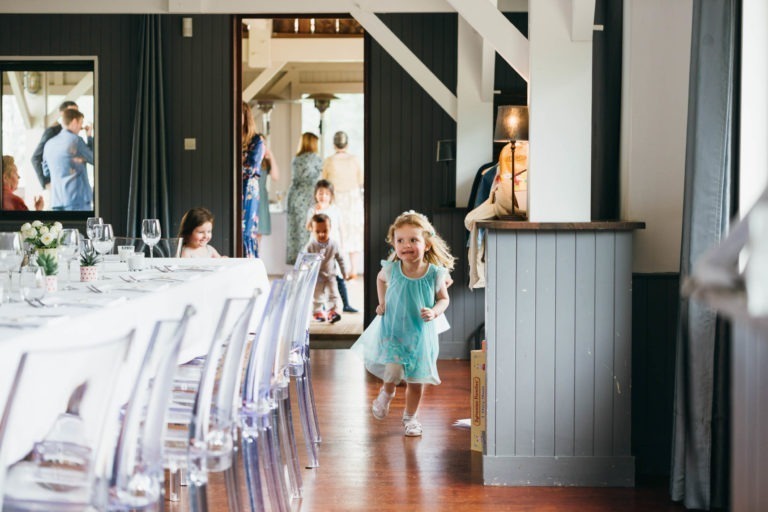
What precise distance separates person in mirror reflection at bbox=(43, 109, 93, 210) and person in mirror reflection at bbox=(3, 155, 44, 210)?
0.23m

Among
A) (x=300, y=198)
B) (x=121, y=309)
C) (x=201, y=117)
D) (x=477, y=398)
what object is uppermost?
(x=201, y=117)

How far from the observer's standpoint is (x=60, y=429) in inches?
95.3

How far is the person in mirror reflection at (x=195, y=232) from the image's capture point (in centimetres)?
578

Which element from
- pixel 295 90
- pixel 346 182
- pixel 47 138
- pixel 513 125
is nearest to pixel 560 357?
pixel 513 125

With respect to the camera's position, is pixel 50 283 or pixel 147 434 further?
pixel 50 283

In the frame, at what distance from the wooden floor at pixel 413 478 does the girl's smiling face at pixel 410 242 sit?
0.83 metres

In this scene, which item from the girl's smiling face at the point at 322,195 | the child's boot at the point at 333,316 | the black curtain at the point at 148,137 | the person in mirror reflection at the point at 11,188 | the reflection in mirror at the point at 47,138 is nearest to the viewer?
the black curtain at the point at 148,137

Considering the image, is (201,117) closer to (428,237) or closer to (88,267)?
(428,237)

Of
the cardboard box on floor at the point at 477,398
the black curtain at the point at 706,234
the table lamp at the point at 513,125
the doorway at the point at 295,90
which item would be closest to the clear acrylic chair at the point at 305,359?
the cardboard box on floor at the point at 477,398

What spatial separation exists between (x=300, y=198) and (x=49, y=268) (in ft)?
22.4

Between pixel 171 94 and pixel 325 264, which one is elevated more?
pixel 171 94

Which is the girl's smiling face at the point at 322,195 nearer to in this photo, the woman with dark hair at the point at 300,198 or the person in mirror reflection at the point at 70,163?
the woman with dark hair at the point at 300,198

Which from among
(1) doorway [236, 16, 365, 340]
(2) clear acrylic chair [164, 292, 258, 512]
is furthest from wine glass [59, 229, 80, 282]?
(1) doorway [236, 16, 365, 340]

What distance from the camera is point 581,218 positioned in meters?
3.96
